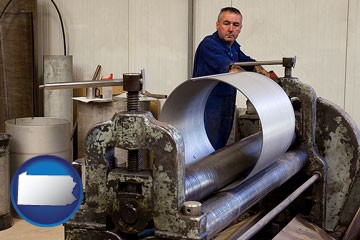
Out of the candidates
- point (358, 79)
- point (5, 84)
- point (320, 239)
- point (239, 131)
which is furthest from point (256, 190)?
point (5, 84)

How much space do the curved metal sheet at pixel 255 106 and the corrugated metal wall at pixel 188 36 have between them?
2220 mm

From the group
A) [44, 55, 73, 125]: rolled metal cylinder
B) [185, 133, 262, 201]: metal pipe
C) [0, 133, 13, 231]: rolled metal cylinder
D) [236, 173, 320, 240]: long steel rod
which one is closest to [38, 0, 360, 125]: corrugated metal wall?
[44, 55, 73, 125]: rolled metal cylinder

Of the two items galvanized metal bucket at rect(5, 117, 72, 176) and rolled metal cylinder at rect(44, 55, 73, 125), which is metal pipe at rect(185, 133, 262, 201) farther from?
rolled metal cylinder at rect(44, 55, 73, 125)

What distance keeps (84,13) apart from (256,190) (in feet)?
12.0

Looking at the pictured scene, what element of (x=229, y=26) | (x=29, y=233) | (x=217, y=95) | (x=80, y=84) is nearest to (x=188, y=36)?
(x=229, y=26)

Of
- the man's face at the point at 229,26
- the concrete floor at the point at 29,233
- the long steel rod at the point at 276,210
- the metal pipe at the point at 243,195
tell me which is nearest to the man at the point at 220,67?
the man's face at the point at 229,26

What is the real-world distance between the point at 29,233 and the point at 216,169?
2.11 m

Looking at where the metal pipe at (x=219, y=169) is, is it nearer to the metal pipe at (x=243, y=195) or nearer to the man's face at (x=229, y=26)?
the metal pipe at (x=243, y=195)

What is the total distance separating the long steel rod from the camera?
1.19 metres

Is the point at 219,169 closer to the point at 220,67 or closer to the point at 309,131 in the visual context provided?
the point at 309,131

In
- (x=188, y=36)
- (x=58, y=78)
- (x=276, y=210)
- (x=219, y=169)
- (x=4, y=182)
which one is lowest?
(x=4, y=182)

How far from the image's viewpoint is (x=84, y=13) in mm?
4637

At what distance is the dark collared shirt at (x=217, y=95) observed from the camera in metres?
2.59

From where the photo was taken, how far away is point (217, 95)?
2.71 meters
